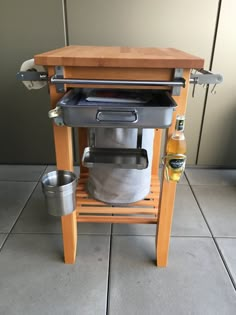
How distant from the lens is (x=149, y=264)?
1113 mm

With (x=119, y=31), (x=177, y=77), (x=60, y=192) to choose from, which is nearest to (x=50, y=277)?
(x=60, y=192)

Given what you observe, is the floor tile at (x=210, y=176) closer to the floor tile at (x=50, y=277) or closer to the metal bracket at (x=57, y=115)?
the floor tile at (x=50, y=277)

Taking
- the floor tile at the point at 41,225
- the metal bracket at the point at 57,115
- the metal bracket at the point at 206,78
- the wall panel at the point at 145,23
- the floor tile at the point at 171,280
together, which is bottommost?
the floor tile at the point at 41,225

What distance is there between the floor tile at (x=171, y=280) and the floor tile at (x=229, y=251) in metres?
0.03

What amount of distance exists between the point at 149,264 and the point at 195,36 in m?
1.28

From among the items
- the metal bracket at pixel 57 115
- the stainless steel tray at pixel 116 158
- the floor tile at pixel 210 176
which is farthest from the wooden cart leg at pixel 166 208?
the floor tile at pixel 210 176

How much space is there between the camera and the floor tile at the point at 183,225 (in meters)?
1.30

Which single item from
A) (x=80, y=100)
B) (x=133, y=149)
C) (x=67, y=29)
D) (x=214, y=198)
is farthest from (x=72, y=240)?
(x=67, y=29)

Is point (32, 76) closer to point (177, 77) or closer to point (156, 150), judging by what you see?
point (177, 77)

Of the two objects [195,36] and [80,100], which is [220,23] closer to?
[195,36]

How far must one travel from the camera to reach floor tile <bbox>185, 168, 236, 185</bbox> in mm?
1739

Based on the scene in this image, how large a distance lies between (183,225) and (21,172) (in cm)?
115

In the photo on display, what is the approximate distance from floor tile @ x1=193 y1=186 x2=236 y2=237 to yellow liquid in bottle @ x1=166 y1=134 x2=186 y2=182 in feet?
2.00

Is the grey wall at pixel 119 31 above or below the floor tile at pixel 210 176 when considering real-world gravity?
above
